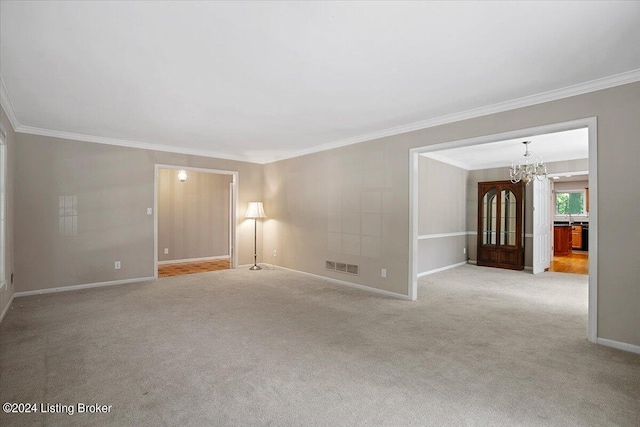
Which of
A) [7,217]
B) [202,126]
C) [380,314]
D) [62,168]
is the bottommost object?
[380,314]

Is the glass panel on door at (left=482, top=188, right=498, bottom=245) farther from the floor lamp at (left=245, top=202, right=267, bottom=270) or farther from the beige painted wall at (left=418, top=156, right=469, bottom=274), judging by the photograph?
the floor lamp at (left=245, top=202, right=267, bottom=270)

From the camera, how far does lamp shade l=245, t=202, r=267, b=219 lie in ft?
23.3

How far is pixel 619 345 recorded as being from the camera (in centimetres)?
302

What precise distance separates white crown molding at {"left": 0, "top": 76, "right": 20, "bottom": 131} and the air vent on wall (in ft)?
15.9

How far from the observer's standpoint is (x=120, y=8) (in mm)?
2016

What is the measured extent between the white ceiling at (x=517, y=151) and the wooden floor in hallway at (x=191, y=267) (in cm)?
522

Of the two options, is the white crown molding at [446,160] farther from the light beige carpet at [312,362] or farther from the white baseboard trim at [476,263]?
the light beige carpet at [312,362]

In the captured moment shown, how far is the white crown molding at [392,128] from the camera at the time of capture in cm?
310

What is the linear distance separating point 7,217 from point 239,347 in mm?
3615

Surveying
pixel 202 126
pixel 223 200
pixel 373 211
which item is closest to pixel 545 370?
pixel 373 211

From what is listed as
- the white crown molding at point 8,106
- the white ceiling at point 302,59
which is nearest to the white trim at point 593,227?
the white ceiling at point 302,59

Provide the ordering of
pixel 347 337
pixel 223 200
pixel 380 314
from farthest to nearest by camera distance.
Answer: pixel 223 200, pixel 380 314, pixel 347 337

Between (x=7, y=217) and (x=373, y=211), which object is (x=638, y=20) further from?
(x=7, y=217)

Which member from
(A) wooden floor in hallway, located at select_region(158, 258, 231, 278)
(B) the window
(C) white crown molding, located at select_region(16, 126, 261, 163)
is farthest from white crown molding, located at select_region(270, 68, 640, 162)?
(B) the window
